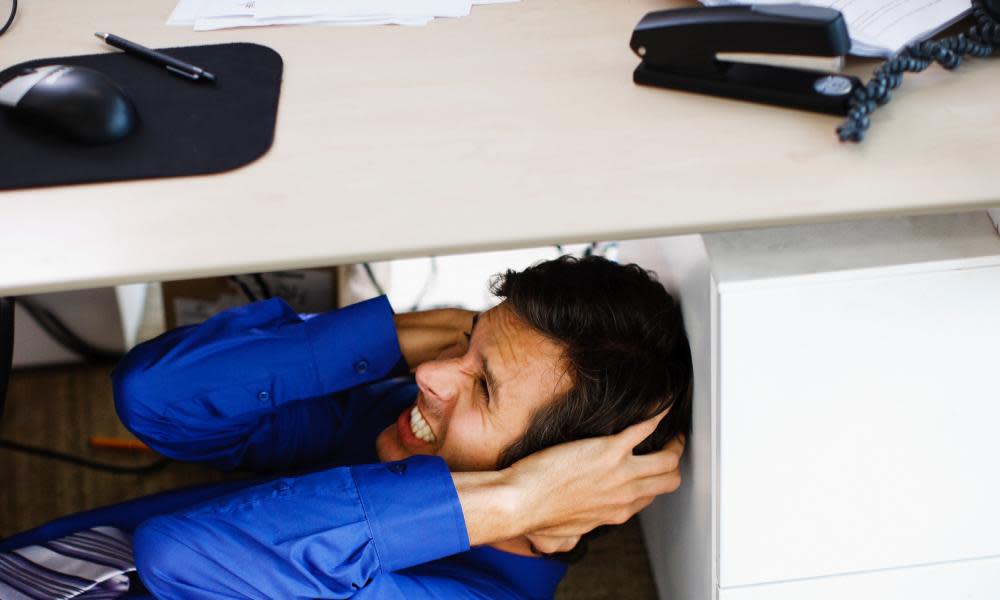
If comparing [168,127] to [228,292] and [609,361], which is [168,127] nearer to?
[609,361]

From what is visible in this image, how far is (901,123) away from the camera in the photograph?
87 cm

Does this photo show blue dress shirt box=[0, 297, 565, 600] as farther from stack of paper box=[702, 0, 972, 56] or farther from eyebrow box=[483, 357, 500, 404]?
stack of paper box=[702, 0, 972, 56]

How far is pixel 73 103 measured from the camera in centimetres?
87

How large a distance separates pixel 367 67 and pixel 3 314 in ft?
1.85

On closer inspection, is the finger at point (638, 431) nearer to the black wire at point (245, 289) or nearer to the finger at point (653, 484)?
the finger at point (653, 484)

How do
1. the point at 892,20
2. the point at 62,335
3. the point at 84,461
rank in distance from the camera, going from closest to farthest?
the point at 892,20 → the point at 84,461 → the point at 62,335

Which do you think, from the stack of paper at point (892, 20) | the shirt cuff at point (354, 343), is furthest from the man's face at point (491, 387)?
the stack of paper at point (892, 20)

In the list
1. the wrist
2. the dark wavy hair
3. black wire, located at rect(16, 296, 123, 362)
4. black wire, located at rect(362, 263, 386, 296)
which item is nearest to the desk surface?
the dark wavy hair

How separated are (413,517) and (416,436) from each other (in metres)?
0.20

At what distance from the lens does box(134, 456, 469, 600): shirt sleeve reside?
3.37 ft

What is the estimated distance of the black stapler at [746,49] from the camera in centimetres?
84

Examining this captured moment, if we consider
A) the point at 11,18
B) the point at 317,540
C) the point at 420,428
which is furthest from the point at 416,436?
the point at 11,18

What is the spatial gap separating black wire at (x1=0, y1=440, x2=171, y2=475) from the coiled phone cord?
140 cm

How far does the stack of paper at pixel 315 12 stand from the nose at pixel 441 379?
0.40 metres
